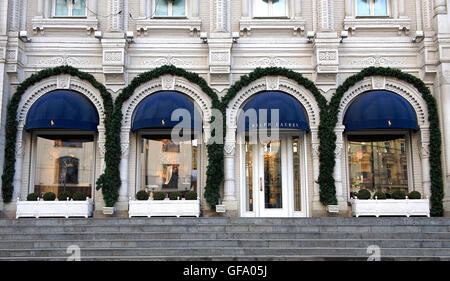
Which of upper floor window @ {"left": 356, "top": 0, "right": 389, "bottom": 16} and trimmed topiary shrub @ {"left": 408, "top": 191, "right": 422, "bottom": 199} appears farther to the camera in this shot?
upper floor window @ {"left": 356, "top": 0, "right": 389, "bottom": 16}

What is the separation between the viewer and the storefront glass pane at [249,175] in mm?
16875

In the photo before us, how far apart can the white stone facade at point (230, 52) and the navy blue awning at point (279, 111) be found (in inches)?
20.0

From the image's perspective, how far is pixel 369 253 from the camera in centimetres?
1188

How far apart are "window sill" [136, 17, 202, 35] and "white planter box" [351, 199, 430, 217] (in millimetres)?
8308

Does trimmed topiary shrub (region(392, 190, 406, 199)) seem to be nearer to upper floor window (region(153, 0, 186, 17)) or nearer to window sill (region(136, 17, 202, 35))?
window sill (region(136, 17, 202, 35))

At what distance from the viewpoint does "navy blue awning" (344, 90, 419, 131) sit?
15.7 metres

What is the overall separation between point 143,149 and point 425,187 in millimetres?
9897

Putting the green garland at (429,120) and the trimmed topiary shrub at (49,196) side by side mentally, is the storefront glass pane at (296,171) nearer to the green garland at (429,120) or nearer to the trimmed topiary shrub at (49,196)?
the green garland at (429,120)

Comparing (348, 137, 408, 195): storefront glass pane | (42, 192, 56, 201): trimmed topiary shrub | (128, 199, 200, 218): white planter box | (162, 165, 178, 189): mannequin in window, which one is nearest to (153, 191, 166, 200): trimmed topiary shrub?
(128, 199, 200, 218): white planter box

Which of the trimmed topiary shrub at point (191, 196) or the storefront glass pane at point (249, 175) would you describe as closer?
the trimmed topiary shrub at point (191, 196)

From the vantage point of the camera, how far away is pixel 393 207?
51.4 feet

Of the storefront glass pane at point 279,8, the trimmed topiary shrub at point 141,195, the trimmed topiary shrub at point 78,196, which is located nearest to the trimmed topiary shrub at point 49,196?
the trimmed topiary shrub at point 78,196

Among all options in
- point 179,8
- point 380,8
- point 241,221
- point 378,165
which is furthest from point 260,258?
point 380,8
